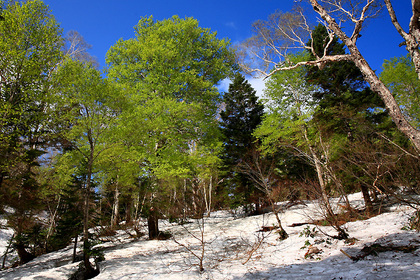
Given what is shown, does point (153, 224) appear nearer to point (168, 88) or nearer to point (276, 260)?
point (276, 260)

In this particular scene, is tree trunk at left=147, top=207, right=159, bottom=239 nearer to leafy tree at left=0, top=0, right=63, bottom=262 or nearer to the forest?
the forest

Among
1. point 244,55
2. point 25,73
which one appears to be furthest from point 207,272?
point 25,73

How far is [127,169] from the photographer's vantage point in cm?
880

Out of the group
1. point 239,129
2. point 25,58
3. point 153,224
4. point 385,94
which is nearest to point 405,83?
point 239,129

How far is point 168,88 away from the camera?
1068 cm

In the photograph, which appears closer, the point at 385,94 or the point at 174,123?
the point at 385,94

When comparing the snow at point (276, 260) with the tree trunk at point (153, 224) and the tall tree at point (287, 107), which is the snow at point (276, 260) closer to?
the tree trunk at point (153, 224)

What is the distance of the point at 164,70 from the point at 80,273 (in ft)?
29.9

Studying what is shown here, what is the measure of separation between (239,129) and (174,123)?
6582mm

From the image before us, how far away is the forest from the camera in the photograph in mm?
6023

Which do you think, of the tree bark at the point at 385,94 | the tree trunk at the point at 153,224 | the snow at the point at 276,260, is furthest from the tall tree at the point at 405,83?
the tree trunk at the point at 153,224

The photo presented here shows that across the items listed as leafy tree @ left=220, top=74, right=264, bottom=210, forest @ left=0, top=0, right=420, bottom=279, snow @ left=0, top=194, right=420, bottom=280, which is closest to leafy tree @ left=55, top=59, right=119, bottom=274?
forest @ left=0, top=0, right=420, bottom=279

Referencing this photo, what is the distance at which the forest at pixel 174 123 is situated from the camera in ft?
19.8

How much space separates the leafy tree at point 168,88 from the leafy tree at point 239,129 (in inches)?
139
